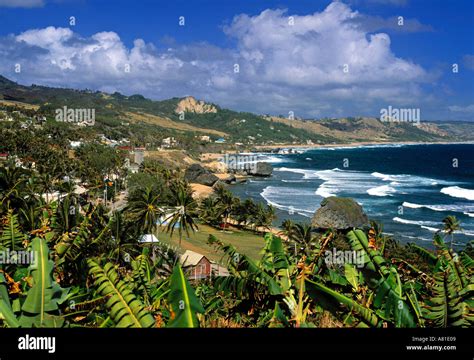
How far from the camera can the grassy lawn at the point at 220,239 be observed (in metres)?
42.0

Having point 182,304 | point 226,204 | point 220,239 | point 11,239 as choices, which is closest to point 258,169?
point 226,204

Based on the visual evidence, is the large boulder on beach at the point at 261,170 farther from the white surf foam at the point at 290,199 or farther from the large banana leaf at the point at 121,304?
the large banana leaf at the point at 121,304

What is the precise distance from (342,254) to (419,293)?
1120 millimetres

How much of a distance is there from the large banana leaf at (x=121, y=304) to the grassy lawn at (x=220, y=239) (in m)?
33.9

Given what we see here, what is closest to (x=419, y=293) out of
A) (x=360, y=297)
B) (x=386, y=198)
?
(x=360, y=297)

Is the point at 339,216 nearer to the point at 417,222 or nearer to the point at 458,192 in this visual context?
the point at 417,222

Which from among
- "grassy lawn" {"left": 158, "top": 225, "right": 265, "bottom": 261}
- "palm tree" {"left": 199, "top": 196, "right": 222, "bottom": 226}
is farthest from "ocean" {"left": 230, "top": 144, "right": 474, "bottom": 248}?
"palm tree" {"left": 199, "top": 196, "right": 222, "bottom": 226}

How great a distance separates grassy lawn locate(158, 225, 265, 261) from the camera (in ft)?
138

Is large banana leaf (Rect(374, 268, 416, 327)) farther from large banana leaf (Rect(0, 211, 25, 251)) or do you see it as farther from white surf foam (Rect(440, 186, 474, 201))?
white surf foam (Rect(440, 186, 474, 201))

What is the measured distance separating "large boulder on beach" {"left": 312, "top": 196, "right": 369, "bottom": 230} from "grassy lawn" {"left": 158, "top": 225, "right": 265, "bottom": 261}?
25.9 ft

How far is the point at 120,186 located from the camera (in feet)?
250

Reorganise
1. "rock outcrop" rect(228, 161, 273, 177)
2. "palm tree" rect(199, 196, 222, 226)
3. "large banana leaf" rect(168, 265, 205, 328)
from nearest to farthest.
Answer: "large banana leaf" rect(168, 265, 205, 328), "palm tree" rect(199, 196, 222, 226), "rock outcrop" rect(228, 161, 273, 177)
